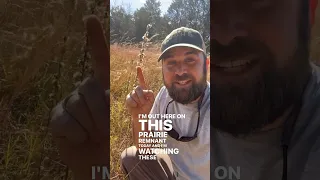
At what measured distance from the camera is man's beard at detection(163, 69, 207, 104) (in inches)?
94.5

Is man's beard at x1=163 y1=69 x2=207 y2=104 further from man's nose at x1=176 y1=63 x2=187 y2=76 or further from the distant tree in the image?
the distant tree

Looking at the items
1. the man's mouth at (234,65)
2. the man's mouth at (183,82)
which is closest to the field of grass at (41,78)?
the man's mouth at (183,82)

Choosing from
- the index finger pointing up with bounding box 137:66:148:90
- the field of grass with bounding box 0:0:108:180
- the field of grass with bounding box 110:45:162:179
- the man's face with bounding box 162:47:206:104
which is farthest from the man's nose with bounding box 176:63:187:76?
the field of grass with bounding box 0:0:108:180

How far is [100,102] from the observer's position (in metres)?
2.44

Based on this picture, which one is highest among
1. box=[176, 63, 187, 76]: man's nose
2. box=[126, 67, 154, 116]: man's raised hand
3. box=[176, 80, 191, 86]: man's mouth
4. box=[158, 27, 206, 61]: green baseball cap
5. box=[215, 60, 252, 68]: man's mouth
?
box=[158, 27, 206, 61]: green baseball cap

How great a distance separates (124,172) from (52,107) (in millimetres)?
605

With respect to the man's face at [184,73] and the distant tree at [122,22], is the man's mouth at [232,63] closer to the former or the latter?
the man's face at [184,73]

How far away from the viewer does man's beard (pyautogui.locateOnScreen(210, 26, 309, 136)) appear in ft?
7.82

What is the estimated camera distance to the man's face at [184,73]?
7.86ft

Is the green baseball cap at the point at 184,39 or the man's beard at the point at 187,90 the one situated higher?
the green baseball cap at the point at 184,39

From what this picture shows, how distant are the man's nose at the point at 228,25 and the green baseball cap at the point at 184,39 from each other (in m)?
0.09

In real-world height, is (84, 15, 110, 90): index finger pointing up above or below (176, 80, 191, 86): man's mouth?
above

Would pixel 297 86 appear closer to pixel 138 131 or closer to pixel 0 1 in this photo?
pixel 138 131

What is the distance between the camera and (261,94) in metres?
2.39
